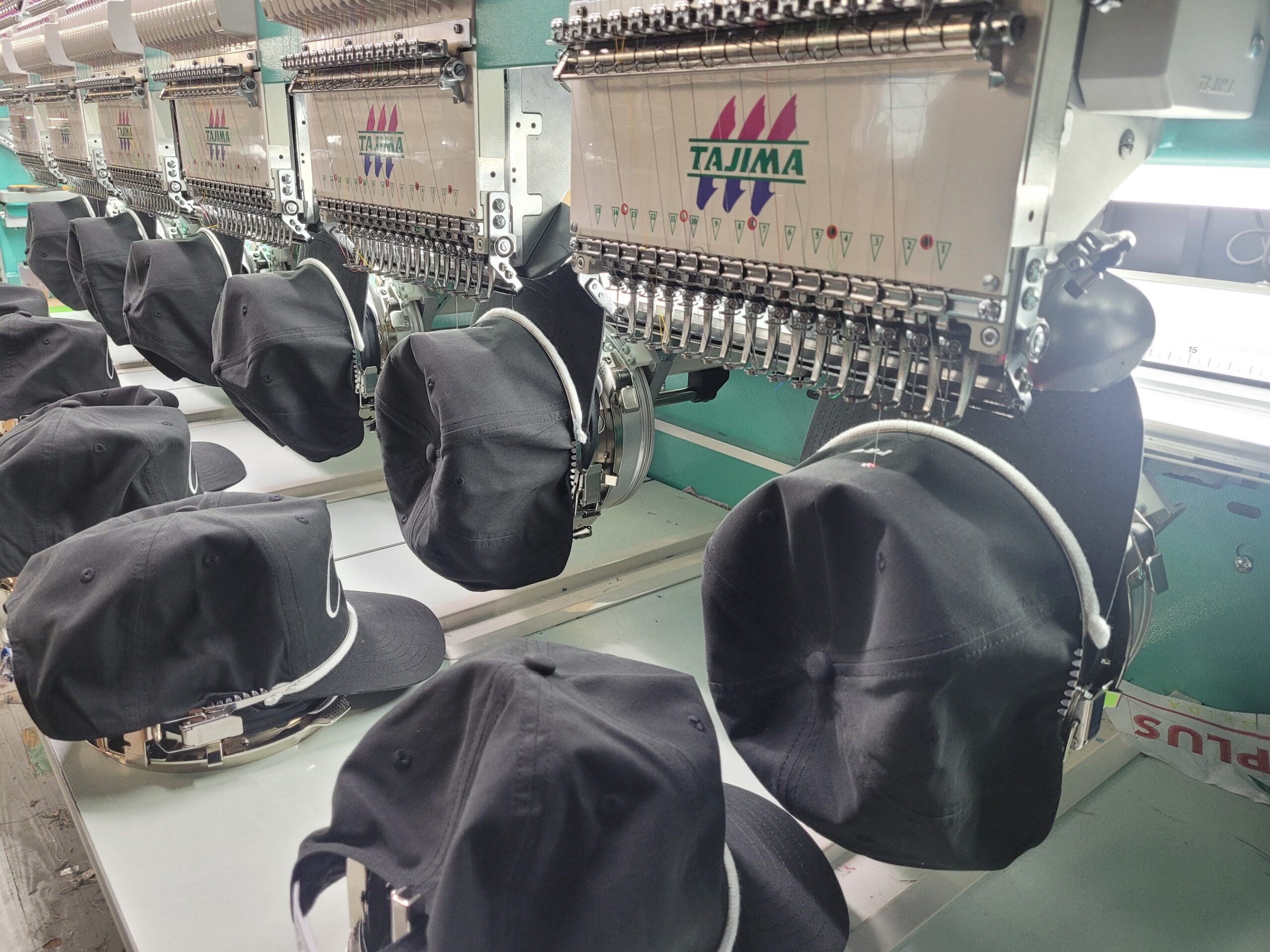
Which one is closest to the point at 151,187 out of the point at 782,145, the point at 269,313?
the point at 269,313

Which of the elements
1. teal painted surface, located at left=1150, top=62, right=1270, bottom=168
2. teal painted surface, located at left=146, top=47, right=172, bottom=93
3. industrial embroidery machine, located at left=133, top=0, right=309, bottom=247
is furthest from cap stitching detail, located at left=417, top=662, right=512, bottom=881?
teal painted surface, located at left=146, top=47, right=172, bottom=93

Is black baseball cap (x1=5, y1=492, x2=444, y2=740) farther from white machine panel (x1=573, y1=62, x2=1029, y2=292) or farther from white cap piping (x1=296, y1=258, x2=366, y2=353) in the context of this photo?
white cap piping (x1=296, y1=258, x2=366, y2=353)

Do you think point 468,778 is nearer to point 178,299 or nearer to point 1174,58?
point 1174,58

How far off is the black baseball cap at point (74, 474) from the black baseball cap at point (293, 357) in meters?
0.36

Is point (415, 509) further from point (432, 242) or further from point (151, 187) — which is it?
point (151, 187)

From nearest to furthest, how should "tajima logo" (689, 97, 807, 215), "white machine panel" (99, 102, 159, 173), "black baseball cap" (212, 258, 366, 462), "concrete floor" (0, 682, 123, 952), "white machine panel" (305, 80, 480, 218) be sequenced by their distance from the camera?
"tajima logo" (689, 97, 807, 215), "concrete floor" (0, 682, 123, 952), "white machine panel" (305, 80, 480, 218), "black baseball cap" (212, 258, 366, 462), "white machine panel" (99, 102, 159, 173)

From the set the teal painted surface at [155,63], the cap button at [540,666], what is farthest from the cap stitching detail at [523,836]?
the teal painted surface at [155,63]

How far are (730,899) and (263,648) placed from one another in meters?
0.85

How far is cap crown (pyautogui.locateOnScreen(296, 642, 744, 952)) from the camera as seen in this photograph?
846 mm

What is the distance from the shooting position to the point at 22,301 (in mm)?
3211

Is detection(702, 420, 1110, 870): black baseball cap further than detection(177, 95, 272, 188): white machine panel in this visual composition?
No

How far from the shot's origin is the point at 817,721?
1139 millimetres

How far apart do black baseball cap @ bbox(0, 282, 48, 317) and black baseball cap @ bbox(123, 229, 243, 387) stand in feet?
1.07

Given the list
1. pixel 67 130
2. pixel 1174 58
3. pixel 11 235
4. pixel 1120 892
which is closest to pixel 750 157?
pixel 1174 58
